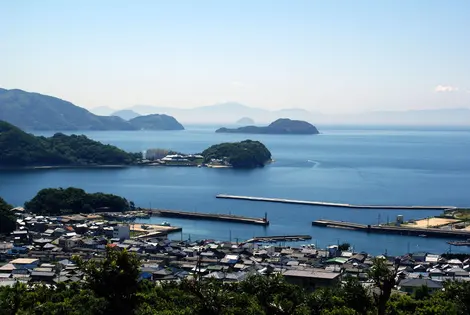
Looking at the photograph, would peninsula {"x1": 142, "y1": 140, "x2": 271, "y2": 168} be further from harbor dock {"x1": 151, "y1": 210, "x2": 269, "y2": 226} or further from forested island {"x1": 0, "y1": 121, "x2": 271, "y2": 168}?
harbor dock {"x1": 151, "y1": 210, "x2": 269, "y2": 226}

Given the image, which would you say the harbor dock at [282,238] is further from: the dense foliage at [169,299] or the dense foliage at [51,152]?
the dense foliage at [51,152]

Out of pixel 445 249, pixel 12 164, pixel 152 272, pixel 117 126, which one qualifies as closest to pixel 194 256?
pixel 152 272

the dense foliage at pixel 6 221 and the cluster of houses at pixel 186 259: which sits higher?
the dense foliage at pixel 6 221

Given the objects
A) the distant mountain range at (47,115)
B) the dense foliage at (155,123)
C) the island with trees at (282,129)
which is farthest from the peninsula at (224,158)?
the dense foliage at (155,123)

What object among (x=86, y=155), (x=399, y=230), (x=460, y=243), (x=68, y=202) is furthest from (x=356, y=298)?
(x=86, y=155)

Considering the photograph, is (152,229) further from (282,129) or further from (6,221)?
(282,129)

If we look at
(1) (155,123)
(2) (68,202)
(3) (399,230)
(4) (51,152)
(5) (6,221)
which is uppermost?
(1) (155,123)

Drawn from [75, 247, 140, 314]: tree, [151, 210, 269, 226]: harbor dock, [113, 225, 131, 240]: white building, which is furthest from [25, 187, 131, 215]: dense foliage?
[75, 247, 140, 314]: tree
